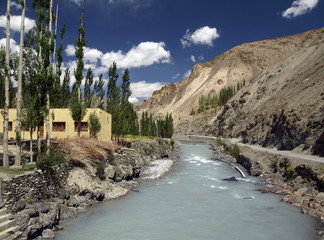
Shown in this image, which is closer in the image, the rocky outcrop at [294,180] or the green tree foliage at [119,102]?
the rocky outcrop at [294,180]

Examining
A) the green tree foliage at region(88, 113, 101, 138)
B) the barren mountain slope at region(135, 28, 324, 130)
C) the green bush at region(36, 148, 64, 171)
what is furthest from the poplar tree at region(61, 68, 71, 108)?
the barren mountain slope at region(135, 28, 324, 130)

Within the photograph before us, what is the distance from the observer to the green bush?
11953 millimetres

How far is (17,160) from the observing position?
12.9 metres

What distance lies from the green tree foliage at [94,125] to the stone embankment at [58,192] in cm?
332

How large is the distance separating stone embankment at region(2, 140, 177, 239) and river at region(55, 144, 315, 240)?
0.71 m

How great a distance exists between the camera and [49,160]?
1225cm

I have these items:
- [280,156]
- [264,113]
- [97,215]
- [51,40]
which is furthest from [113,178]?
[264,113]

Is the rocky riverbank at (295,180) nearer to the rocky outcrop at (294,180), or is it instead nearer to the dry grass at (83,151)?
the rocky outcrop at (294,180)

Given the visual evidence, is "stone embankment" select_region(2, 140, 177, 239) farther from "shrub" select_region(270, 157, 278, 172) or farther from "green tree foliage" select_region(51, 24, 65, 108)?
"shrub" select_region(270, 157, 278, 172)

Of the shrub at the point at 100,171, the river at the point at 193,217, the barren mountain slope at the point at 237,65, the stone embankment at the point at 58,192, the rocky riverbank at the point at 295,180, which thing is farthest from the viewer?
the barren mountain slope at the point at 237,65

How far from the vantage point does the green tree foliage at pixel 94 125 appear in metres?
21.5

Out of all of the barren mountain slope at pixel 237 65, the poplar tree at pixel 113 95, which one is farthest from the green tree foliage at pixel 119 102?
the barren mountain slope at pixel 237 65

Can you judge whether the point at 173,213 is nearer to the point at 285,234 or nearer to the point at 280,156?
the point at 285,234

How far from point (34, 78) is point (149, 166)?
54.2 ft
